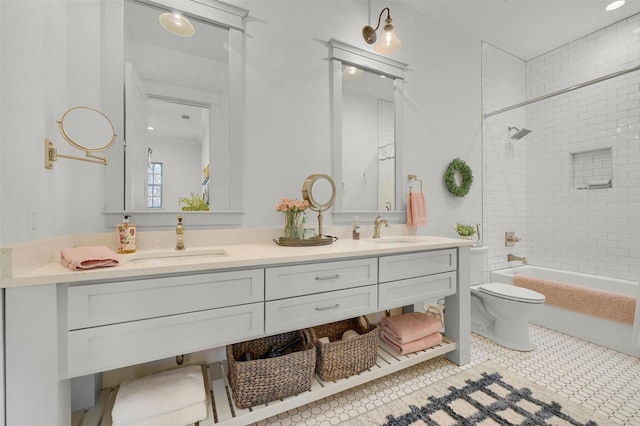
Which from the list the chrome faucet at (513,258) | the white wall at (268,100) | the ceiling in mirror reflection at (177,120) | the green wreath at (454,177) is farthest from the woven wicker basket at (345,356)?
the chrome faucet at (513,258)

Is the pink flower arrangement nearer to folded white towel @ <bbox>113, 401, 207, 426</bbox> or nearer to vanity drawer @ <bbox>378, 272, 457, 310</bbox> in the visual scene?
vanity drawer @ <bbox>378, 272, 457, 310</bbox>

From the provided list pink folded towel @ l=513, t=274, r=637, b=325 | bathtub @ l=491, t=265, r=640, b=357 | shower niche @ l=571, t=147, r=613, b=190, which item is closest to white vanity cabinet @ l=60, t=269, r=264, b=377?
bathtub @ l=491, t=265, r=640, b=357

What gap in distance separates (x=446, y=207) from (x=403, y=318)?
128cm

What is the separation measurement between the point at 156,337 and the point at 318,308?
0.74m

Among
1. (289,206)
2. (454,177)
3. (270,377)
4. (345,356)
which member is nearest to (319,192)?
(289,206)

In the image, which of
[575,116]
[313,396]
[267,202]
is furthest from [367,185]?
[575,116]

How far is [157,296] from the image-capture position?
3.67 ft

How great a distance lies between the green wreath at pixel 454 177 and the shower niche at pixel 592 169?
1.39m

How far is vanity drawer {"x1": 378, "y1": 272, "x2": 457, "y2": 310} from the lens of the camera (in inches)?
66.0

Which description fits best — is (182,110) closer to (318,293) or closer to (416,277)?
(318,293)

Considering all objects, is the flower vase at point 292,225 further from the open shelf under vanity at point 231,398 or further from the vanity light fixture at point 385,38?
the vanity light fixture at point 385,38

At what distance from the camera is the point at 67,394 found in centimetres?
107

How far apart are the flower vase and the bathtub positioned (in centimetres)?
234

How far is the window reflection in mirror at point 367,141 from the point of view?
2236 millimetres
